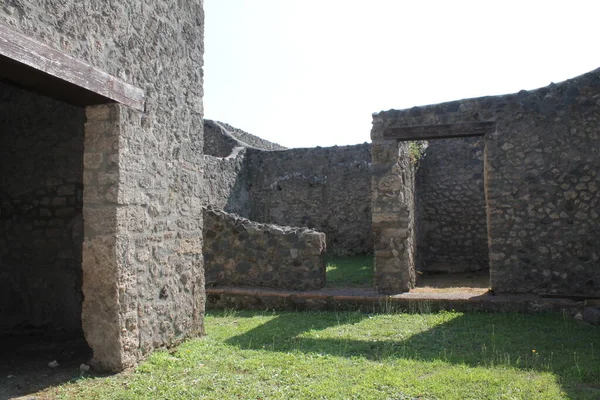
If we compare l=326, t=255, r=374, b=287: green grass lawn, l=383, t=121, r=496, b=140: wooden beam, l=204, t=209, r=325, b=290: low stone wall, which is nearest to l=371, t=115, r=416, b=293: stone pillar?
l=383, t=121, r=496, b=140: wooden beam

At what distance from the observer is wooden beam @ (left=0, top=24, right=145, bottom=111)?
3378 millimetres

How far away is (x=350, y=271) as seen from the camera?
11.3 meters

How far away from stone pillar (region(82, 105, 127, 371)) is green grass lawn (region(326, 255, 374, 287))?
5.43m

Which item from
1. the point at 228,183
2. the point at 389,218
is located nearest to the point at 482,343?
the point at 389,218

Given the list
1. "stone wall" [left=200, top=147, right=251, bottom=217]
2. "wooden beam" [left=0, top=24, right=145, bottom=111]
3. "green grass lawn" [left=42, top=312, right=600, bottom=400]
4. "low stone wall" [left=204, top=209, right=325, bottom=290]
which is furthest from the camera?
"stone wall" [left=200, top=147, right=251, bottom=217]

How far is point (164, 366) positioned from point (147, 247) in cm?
116

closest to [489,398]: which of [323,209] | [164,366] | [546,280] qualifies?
[164,366]

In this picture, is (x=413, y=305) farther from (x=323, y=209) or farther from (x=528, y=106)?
(x=323, y=209)

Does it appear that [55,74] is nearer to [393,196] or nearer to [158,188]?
[158,188]

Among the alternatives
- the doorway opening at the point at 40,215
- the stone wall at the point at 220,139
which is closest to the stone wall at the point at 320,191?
the stone wall at the point at 220,139

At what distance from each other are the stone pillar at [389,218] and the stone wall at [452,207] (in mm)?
5136

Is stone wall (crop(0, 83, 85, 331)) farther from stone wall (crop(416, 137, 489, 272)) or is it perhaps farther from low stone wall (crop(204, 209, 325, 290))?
stone wall (crop(416, 137, 489, 272))

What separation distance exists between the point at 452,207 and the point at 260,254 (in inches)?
284

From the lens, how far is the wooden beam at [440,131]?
8.07 meters
